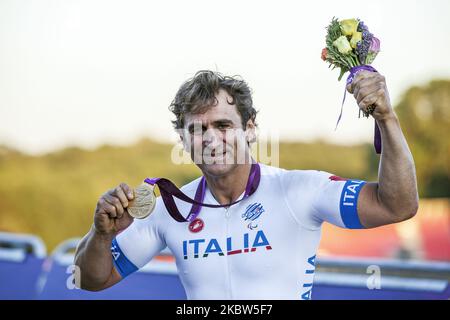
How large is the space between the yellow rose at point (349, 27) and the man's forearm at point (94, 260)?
1.50 metres

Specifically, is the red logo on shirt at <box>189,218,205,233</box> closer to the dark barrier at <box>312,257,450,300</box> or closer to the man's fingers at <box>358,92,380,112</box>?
the man's fingers at <box>358,92,380,112</box>

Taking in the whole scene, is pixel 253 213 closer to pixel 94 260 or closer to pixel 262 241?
pixel 262 241

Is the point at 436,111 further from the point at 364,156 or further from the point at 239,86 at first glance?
the point at 239,86

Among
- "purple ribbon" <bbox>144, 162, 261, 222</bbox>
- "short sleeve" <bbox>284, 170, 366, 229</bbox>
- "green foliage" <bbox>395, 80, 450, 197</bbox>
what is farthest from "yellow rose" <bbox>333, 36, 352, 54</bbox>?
"green foliage" <bbox>395, 80, 450, 197</bbox>

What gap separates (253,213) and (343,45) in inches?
36.6

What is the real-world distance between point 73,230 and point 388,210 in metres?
11.0

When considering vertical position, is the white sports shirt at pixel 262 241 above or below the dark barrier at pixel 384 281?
above

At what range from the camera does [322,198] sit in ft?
10.0

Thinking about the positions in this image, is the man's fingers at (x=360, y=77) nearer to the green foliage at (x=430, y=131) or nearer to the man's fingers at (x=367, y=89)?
the man's fingers at (x=367, y=89)

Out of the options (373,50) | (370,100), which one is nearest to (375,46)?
(373,50)

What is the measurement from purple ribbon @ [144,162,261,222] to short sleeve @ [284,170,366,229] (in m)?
0.18

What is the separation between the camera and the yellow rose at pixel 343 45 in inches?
117

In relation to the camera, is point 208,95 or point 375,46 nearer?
point 375,46

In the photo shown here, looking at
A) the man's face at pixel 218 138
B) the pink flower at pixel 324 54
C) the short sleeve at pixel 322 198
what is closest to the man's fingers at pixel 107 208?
the man's face at pixel 218 138
